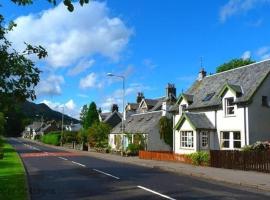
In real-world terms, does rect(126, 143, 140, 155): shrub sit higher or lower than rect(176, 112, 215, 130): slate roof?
lower

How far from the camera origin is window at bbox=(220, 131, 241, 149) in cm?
3703

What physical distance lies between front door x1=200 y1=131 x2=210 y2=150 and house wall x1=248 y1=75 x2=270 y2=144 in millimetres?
5362

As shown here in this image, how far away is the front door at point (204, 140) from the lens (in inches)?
1577

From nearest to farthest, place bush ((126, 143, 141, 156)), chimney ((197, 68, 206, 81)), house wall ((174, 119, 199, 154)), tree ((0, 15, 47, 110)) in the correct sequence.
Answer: tree ((0, 15, 47, 110)), house wall ((174, 119, 199, 154)), chimney ((197, 68, 206, 81)), bush ((126, 143, 141, 156))

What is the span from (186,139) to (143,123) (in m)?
15.7

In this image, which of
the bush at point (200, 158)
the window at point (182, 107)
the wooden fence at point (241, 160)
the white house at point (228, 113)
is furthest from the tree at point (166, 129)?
the wooden fence at point (241, 160)

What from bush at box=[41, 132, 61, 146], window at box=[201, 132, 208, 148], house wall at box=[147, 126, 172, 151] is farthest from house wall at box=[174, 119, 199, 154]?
bush at box=[41, 132, 61, 146]

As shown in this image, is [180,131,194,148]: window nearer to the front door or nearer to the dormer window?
the front door

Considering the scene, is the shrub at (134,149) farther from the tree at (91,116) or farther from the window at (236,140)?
the tree at (91,116)

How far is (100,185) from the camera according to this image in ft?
65.9

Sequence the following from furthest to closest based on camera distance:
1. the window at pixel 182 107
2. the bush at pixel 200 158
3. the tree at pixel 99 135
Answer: the tree at pixel 99 135
the window at pixel 182 107
the bush at pixel 200 158

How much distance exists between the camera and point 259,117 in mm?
36250

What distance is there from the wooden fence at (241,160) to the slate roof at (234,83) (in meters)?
6.88

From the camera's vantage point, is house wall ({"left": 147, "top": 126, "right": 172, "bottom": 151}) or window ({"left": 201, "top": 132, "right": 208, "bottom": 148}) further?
house wall ({"left": 147, "top": 126, "right": 172, "bottom": 151})
